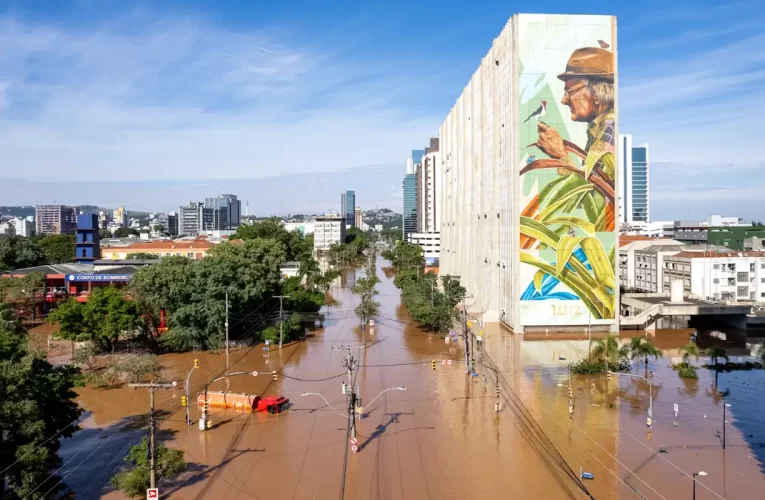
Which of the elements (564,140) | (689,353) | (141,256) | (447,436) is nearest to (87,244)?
(141,256)

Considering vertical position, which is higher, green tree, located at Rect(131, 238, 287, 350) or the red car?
green tree, located at Rect(131, 238, 287, 350)

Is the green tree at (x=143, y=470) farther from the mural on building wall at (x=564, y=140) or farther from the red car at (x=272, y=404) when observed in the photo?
the mural on building wall at (x=564, y=140)

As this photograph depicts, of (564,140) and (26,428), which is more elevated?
(564,140)

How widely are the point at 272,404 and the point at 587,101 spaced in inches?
1195

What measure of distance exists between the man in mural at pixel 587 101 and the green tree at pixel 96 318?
2876 cm

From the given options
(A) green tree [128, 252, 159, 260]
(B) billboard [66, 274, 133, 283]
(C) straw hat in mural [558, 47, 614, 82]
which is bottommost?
(B) billboard [66, 274, 133, 283]

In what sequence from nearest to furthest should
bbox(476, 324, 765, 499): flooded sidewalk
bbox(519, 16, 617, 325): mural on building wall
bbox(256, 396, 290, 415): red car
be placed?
bbox(476, 324, 765, 499): flooded sidewalk, bbox(256, 396, 290, 415): red car, bbox(519, 16, 617, 325): mural on building wall

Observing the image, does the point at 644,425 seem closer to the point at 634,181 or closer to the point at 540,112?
the point at 540,112

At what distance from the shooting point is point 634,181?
571ft

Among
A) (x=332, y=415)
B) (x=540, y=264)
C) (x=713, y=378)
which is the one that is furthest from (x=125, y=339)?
(x=713, y=378)

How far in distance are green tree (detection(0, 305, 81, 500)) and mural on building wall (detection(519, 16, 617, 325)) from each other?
3187 centimetres

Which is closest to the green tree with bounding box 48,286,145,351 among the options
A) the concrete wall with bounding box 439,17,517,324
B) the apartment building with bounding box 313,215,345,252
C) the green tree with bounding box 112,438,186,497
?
the green tree with bounding box 112,438,186,497

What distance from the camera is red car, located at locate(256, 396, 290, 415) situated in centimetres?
2603

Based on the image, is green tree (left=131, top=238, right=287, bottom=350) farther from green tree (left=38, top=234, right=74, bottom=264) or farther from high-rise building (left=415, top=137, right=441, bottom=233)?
high-rise building (left=415, top=137, right=441, bottom=233)
